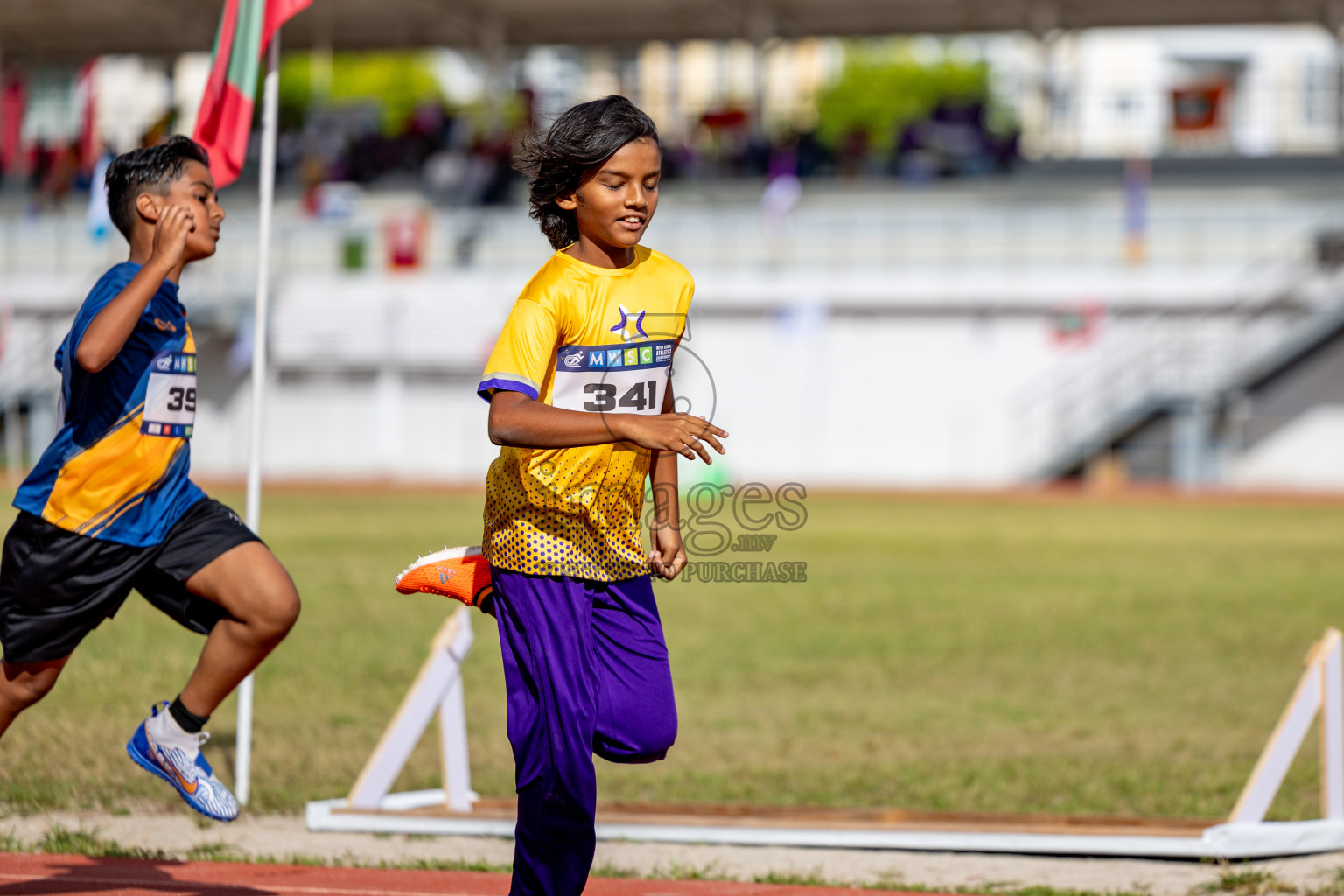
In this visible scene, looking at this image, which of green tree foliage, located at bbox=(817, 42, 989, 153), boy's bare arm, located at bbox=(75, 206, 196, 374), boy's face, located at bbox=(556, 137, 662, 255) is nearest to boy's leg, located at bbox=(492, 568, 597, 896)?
boy's face, located at bbox=(556, 137, 662, 255)

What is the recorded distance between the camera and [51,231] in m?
34.0

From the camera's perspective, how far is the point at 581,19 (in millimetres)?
35594

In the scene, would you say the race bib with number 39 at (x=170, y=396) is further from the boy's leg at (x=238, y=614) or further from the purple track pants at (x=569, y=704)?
the purple track pants at (x=569, y=704)

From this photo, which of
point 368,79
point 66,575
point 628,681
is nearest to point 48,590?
point 66,575

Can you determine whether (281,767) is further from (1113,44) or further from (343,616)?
(1113,44)

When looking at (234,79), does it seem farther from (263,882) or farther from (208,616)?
(263,882)

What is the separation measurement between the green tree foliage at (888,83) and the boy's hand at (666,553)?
6309 cm

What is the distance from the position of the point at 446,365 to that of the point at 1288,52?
156 ft

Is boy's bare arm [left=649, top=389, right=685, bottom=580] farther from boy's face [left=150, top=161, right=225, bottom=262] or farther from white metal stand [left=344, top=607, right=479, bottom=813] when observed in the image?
white metal stand [left=344, top=607, right=479, bottom=813]

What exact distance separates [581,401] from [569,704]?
0.72 metres

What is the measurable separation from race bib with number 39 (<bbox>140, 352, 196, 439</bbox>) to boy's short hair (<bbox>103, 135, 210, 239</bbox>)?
0.41 metres

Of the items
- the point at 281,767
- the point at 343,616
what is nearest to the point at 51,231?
the point at 343,616

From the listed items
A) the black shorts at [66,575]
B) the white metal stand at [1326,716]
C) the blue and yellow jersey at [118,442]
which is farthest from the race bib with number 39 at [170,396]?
the white metal stand at [1326,716]

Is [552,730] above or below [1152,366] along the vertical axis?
above
